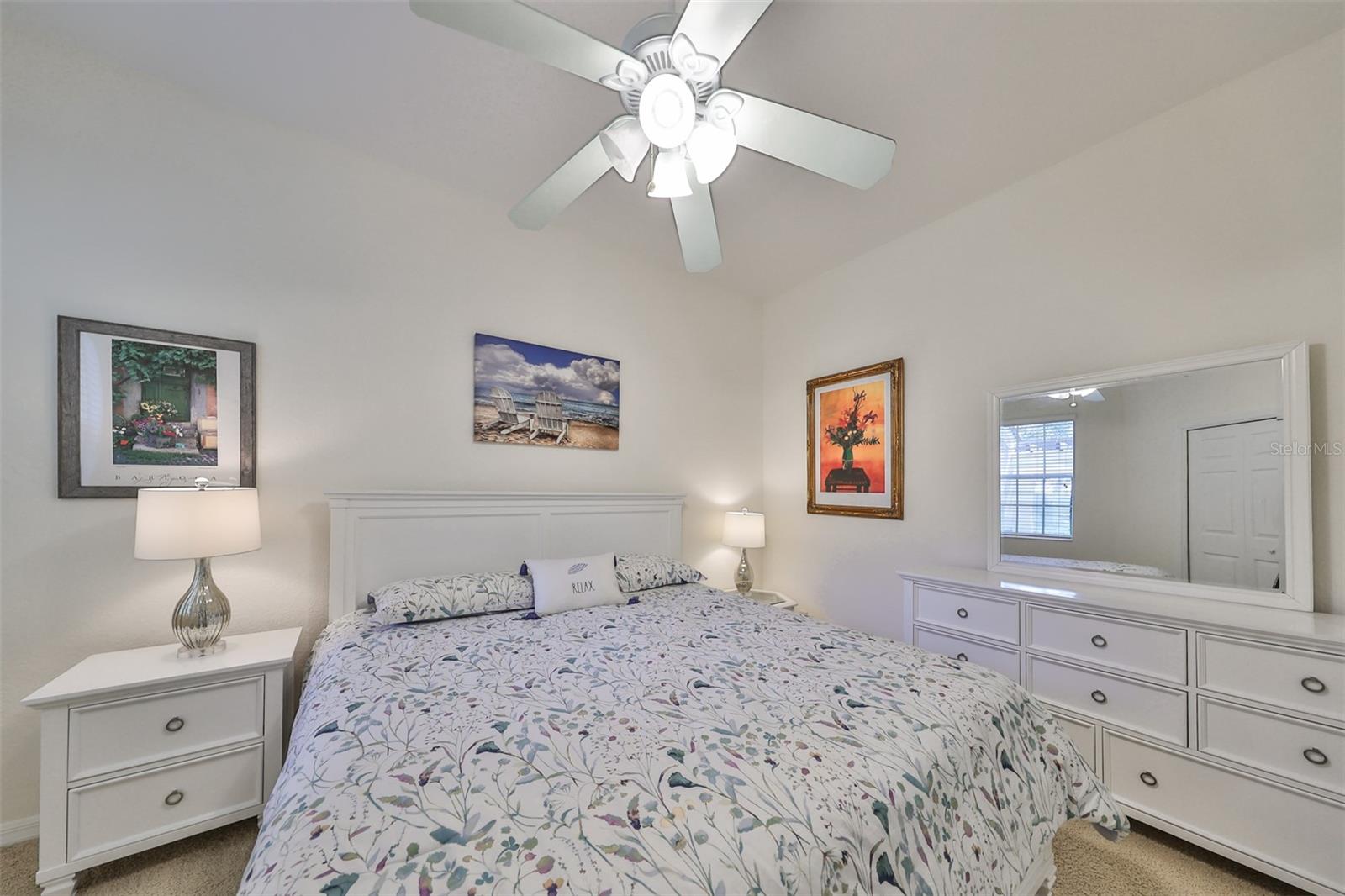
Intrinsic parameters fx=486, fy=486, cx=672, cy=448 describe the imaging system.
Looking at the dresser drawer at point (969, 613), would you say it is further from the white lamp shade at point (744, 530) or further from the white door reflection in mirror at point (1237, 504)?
the white lamp shade at point (744, 530)

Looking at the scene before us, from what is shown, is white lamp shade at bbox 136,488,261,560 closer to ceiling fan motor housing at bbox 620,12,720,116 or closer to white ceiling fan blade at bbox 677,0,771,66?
ceiling fan motor housing at bbox 620,12,720,116

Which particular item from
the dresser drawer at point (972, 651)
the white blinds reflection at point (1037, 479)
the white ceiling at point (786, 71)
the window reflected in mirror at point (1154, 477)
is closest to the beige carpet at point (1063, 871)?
the dresser drawer at point (972, 651)

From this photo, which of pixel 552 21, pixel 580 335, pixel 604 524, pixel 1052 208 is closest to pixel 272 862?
pixel 552 21

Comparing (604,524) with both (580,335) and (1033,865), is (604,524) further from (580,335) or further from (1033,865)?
(1033,865)

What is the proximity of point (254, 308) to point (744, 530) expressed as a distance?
2.86 metres

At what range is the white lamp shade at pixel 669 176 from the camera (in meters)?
1.45

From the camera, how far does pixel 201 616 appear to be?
1743mm

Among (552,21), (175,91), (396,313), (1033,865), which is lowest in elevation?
(1033,865)

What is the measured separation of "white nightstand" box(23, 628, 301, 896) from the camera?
56.0 inches

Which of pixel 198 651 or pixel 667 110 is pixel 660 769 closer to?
pixel 667 110

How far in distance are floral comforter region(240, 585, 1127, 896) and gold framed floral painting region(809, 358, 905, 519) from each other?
5.07ft

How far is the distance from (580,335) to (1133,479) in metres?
2.82

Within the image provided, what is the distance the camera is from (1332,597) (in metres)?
1.66

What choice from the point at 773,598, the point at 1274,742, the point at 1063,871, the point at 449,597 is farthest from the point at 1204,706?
the point at 449,597
